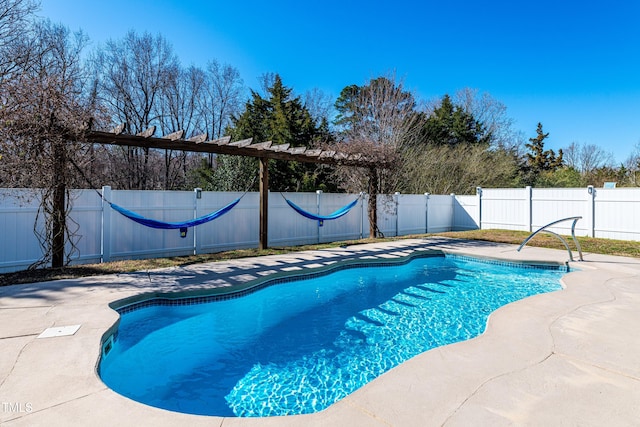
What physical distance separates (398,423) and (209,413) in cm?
148

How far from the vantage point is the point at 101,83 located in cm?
1528

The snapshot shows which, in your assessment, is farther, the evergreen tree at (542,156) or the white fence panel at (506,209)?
the evergreen tree at (542,156)

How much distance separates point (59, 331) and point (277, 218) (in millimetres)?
6086

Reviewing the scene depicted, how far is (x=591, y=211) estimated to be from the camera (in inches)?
410

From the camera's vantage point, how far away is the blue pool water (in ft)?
9.39

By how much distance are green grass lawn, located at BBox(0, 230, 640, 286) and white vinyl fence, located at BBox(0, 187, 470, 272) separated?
1.22 ft

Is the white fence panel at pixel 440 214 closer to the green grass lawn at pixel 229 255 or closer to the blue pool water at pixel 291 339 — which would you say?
the green grass lawn at pixel 229 255

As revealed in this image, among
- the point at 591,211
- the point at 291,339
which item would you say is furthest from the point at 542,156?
the point at 291,339

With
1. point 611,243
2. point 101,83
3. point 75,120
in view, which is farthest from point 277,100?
point 611,243

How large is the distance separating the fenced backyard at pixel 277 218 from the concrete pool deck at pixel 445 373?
A: 5.76 ft

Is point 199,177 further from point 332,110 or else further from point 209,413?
point 209,413

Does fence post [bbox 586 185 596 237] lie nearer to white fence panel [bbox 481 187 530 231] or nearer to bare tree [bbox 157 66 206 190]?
white fence panel [bbox 481 187 530 231]

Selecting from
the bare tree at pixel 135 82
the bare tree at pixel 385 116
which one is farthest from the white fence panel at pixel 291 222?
the bare tree at pixel 135 82

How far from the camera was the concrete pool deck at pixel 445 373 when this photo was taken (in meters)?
1.94
